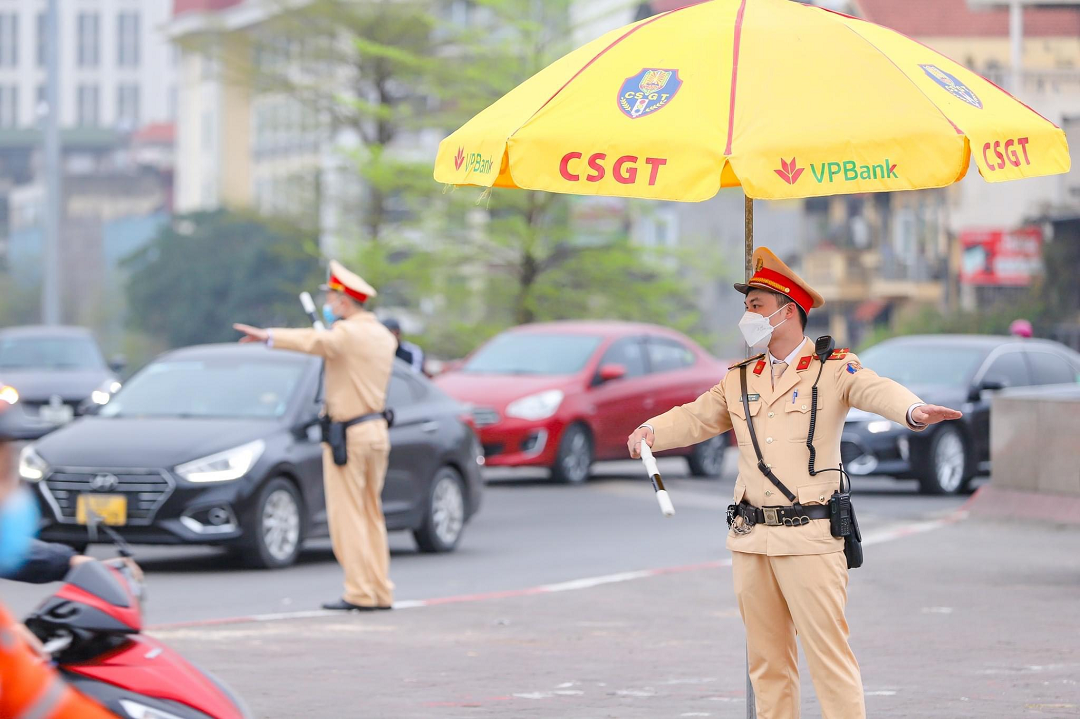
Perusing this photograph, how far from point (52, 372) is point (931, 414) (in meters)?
20.7

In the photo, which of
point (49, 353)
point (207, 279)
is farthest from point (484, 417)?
point (207, 279)

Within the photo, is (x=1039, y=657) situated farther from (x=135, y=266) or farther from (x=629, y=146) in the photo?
(x=135, y=266)

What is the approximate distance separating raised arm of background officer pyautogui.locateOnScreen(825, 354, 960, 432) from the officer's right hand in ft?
2.04

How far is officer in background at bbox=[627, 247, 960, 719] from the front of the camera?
232 inches

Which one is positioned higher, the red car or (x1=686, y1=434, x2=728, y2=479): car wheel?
the red car

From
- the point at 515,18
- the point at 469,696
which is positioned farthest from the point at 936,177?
the point at 515,18

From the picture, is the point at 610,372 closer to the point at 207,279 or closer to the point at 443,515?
the point at 443,515

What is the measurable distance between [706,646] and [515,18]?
105 ft

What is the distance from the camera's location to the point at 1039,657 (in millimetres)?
9109

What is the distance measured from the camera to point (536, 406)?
20031 millimetres

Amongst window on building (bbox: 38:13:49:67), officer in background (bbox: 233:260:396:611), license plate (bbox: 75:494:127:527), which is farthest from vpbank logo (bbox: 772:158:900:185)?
window on building (bbox: 38:13:49:67)

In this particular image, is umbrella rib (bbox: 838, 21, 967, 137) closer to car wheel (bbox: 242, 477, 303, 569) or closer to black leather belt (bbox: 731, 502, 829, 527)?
black leather belt (bbox: 731, 502, 829, 527)

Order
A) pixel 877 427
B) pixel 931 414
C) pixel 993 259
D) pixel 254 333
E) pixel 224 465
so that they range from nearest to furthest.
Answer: pixel 931 414, pixel 254 333, pixel 224 465, pixel 877 427, pixel 993 259

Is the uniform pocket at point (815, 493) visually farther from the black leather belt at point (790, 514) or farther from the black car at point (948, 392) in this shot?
the black car at point (948, 392)
